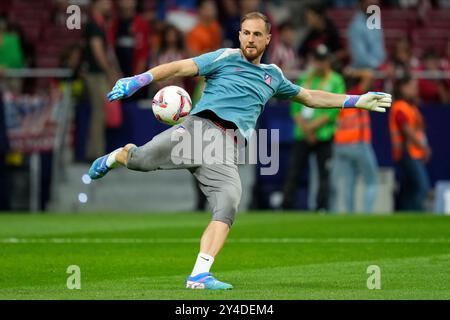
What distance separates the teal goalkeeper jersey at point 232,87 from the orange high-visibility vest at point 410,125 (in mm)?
11847

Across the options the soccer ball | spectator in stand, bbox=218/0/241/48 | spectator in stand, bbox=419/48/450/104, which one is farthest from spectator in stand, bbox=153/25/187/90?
the soccer ball

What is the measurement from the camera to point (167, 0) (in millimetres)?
28109

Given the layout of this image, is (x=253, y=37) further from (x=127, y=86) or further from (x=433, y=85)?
(x=433, y=85)

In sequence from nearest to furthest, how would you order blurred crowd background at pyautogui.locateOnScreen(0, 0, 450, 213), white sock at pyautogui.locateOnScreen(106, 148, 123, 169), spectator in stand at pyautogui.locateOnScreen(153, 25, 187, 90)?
white sock at pyautogui.locateOnScreen(106, 148, 123, 169) < blurred crowd background at pyautogui.locateOnScreen(0, 0, 450, 213) < spectator in stand at pyautogui.locateOnScreen(153, 25, 187, 90)

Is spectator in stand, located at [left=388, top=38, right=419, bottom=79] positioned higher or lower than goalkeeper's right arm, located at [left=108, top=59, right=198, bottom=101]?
higher

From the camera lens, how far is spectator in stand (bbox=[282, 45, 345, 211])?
71.1 feet

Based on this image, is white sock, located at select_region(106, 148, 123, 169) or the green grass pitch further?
white sock, located at select_region(106, 148, 123, 169)

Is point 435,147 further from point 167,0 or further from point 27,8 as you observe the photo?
point 27,8

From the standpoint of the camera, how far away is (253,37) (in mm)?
11258

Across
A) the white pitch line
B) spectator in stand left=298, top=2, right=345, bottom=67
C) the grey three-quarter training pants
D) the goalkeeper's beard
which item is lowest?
the white pitch line

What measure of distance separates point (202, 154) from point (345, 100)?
1749 millimetres

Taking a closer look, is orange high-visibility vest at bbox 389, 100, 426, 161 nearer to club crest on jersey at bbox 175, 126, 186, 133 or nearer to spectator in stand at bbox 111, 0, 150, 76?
spectator in stand at bbox 111, 0, 150, 76

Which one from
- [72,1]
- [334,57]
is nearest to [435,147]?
[334,57]

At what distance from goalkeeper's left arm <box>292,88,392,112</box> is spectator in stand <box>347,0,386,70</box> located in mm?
10725
